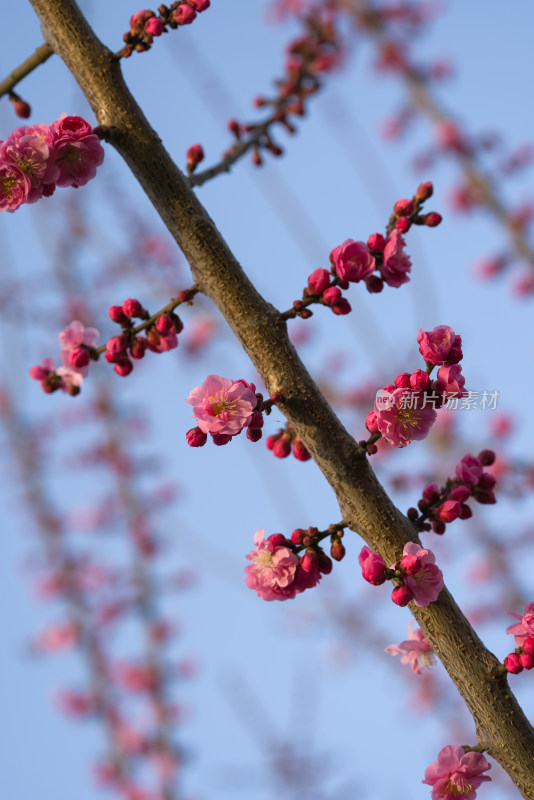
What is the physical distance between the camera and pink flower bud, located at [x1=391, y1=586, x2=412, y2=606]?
171 centimetres

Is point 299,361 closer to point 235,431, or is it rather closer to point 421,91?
point 235,431

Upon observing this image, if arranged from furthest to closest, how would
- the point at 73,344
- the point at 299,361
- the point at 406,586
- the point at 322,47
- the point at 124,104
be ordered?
the point at 322,47 → the point at 73,344 → the point at 124,104 → the point at 299,361 → the point at 406,586

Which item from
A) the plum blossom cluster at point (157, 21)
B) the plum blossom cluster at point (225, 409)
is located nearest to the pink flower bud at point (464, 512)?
the plum blossom cluster at point (225, 409)

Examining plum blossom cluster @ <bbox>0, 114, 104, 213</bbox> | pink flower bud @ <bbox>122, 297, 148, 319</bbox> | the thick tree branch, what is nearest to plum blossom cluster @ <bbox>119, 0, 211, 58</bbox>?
the thick tree branch

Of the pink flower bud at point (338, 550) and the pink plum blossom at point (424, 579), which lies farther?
the pink flower bud at point (338, 550)

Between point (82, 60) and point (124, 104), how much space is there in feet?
0.66

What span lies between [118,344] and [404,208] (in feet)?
3.25

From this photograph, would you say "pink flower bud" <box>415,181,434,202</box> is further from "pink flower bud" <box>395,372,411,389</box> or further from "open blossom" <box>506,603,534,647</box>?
"open blossom" <box>506,603,534,647</box>

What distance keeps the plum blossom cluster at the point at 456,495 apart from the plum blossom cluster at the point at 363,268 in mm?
616

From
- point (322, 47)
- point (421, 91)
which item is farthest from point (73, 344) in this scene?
point (421, 91)

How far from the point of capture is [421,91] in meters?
7.73

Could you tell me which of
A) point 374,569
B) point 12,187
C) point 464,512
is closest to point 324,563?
point 374,569

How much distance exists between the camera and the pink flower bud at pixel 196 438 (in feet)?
6.06

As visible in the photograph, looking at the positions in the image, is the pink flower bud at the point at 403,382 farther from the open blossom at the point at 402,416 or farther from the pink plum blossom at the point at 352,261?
the pink plum blossom at the point at 352,261
